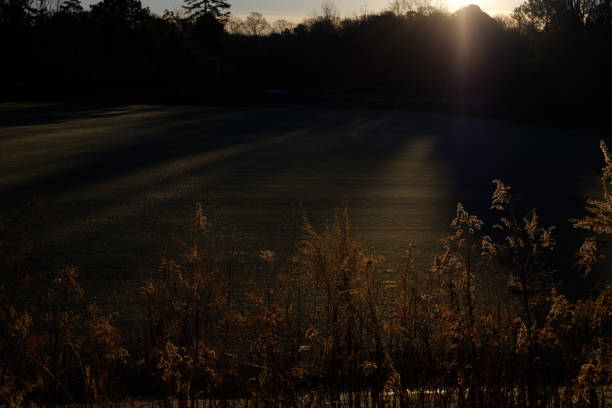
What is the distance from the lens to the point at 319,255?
3.27 meters

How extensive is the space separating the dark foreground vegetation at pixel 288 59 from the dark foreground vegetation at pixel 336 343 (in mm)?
29434

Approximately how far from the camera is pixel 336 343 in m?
3.23

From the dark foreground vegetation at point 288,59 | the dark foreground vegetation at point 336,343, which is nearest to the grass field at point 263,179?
the dark foreground vegetation at point 336,343

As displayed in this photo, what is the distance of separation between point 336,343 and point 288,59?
43.0 metres

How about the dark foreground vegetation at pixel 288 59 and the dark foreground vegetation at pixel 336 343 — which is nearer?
the dark foreground vegetation at pixel 336 343

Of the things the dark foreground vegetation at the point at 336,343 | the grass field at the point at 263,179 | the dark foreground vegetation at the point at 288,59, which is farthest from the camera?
the dark foreground vegetation at the point at 288,59

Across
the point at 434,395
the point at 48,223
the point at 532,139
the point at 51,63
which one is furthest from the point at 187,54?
the point at 434,395

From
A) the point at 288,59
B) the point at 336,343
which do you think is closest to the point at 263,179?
the point at 336,343

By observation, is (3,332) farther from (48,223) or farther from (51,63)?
(51,63)

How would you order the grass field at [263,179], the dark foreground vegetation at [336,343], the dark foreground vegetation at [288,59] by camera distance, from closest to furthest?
the dark foreground vegetation at [336,343], the grass field at [263,179], the dark foreground vegetation at [288,59]

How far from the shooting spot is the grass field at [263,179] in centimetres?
774

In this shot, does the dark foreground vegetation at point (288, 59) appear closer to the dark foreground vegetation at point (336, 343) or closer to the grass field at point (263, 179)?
the grass field at point (263, 179)

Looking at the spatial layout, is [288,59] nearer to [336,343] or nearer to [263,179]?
[263,179]

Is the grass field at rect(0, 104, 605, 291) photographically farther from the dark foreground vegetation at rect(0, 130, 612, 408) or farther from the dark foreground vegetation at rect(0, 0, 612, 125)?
the dark foreground vegetation at rect(0, 0, 612, 125)
